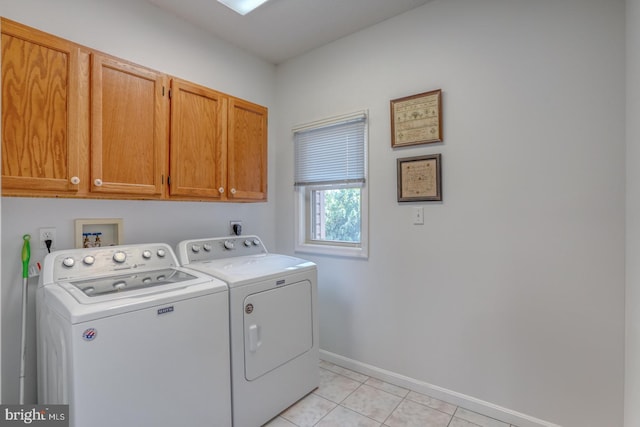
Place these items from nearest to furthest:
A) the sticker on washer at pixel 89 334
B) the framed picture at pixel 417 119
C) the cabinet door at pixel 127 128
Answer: the sticker on washer at pixel 89 334 → the cabinet door at pixel 127 128 → the framed picture at pixel 417 119

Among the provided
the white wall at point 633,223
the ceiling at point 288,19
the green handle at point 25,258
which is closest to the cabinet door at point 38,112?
the green handle at point 25,258

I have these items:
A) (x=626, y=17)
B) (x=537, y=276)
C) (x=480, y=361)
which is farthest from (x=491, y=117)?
(x=480, y=361)

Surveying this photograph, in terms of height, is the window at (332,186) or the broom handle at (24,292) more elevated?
the window at (332,186)

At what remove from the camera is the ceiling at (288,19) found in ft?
7.03

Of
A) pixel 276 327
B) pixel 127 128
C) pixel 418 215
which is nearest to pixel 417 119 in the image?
pixel 418 215

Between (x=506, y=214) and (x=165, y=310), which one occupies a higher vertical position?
(x=506, y=214)

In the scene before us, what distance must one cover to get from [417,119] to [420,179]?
1.35 ft

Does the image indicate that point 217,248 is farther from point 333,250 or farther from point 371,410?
point 371,410

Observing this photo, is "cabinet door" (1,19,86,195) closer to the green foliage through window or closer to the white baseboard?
the green foliage through window

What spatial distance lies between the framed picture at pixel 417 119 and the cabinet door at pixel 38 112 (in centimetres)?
188

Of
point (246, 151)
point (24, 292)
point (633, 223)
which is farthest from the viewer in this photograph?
point (246, 151)

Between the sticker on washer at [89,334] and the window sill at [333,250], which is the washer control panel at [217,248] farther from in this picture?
the sticker on washer at [89,334]

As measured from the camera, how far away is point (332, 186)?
8.73 ft

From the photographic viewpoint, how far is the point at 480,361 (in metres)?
1.96
